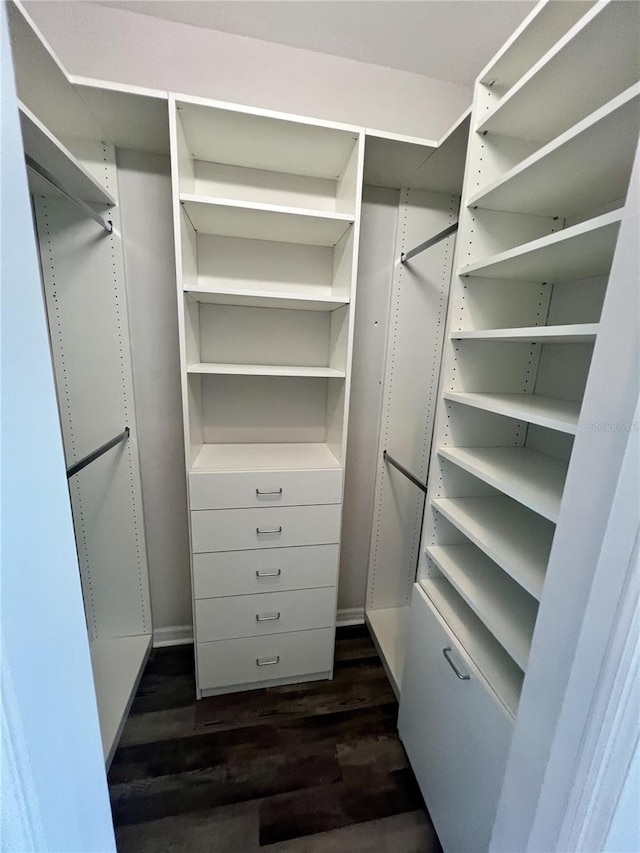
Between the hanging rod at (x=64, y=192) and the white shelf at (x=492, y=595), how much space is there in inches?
63.5

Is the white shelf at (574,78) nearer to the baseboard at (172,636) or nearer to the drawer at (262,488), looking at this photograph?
the drawer at (262,488)

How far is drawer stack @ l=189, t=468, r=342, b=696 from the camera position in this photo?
1372mm

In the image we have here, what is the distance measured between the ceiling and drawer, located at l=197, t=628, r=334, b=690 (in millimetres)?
2395

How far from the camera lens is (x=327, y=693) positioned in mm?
1601

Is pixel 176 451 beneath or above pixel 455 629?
above

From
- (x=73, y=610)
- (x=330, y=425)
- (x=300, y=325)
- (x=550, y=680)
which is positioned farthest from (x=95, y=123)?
(x=550, y=680)

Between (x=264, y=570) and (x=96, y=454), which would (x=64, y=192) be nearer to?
(x=96, y=454)

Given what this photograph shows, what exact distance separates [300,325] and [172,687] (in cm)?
180

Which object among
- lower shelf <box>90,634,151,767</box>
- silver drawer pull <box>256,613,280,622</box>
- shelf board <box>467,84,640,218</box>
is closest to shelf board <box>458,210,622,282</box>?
shelf board <box>467,84,640,218</box>

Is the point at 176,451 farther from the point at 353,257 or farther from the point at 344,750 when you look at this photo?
the point at 344,750

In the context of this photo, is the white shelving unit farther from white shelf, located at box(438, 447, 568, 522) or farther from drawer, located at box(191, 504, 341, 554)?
drawer, located at box(191, 504, 341, 554)

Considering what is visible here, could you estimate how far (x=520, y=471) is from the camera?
1010 millimetres

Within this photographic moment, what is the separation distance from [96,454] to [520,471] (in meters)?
1.42

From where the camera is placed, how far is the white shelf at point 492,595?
88 centimetres
